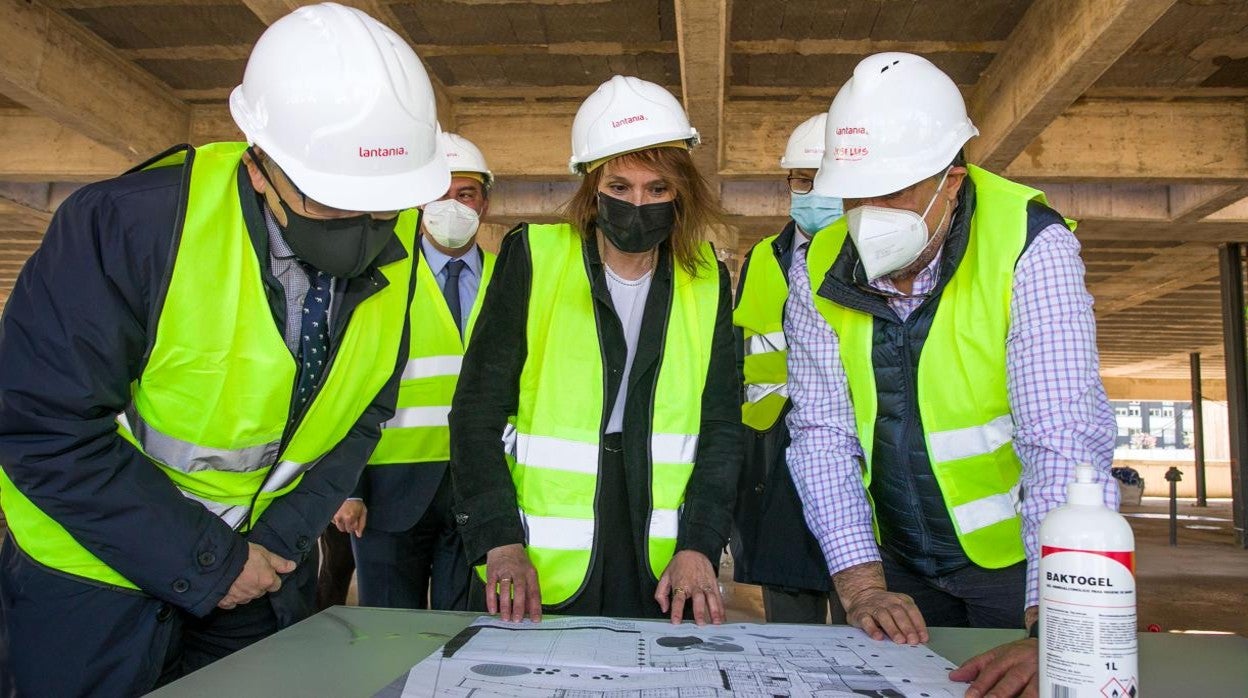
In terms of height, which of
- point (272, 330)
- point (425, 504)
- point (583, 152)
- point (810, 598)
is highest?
point (583, 152)

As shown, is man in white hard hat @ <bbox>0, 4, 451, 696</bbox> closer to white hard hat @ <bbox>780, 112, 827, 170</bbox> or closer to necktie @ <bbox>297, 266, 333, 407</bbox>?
necktie @ <bbox>297, 266, 333, 407</bbox>

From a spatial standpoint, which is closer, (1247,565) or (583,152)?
(583,152)

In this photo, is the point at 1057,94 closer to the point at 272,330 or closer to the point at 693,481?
the point at 693,481

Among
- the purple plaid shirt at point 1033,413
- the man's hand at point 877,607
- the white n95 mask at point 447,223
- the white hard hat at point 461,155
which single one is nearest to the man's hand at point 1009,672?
the purple plaid shirt at point 1033,413

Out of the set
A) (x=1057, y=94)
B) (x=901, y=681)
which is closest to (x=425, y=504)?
(x=901, y=681)

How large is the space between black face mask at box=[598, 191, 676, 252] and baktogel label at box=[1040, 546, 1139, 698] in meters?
1.36

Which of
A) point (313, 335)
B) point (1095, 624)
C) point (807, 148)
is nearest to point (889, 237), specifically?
point (1095, 624)

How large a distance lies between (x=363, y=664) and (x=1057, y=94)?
203 inches

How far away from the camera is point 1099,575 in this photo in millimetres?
1073

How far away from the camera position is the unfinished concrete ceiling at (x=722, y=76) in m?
5.38

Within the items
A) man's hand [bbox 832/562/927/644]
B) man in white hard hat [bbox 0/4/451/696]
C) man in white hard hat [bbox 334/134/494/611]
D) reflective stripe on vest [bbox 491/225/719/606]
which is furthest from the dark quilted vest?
man in white hard hat [bbox 334/134/494/611]

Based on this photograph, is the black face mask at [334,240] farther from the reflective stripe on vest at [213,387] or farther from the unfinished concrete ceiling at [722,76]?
the unfinished concrete ceiling at [722,76]

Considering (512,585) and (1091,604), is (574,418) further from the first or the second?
(1091,604)

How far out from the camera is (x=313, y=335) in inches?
73.9
